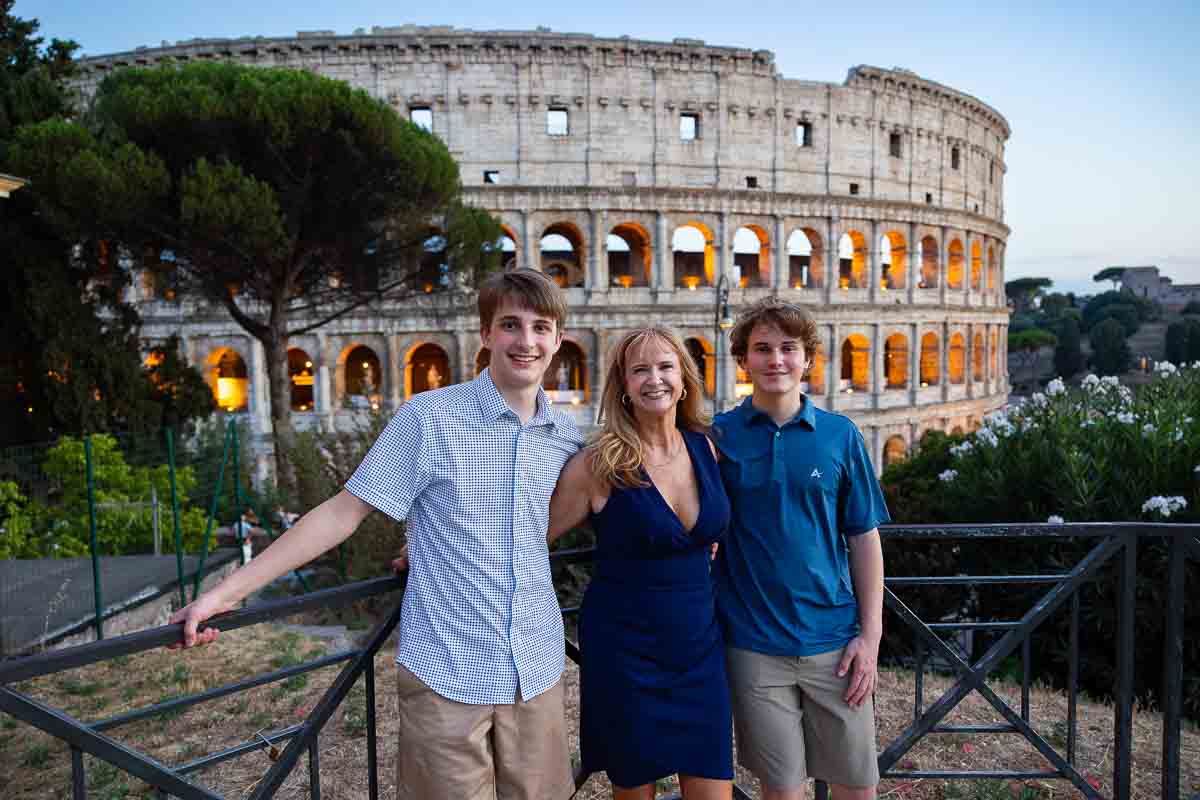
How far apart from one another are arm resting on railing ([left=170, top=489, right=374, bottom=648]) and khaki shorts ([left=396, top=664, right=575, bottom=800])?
14.4 inches

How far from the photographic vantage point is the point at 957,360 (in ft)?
85.3

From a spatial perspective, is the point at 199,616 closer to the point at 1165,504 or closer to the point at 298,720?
the point at 298,720

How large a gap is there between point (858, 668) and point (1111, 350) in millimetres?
60420

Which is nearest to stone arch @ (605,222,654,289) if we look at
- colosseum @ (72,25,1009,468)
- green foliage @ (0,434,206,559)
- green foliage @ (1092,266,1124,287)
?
colosseum @ (72,25,1009,468)

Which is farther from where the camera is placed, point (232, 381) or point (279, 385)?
point (232, 381)

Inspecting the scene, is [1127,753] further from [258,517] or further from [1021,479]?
[258,517]

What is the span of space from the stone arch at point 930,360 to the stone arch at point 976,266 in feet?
11.2

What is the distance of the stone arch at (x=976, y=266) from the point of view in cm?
2708

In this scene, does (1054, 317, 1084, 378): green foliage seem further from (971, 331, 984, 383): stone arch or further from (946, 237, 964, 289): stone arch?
(946, 237, 964, 289): stone arch

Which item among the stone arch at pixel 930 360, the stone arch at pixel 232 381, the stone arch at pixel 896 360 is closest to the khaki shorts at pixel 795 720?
the stone arch at pixel 232 381

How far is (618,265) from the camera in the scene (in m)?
25.2

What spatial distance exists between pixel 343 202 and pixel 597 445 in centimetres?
1211

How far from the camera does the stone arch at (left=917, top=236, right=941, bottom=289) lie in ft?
82.2

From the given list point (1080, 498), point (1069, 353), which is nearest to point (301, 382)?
point (1080, 498)
